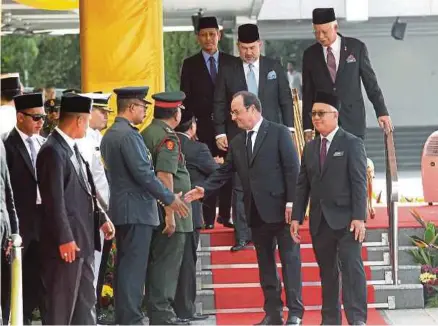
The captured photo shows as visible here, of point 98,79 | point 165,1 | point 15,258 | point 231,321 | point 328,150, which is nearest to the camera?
point 15,258

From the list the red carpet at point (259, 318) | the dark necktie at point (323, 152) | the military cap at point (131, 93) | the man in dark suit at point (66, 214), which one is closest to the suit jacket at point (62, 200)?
the man in dark suit at point (66, 214)

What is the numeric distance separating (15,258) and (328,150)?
3150 mm

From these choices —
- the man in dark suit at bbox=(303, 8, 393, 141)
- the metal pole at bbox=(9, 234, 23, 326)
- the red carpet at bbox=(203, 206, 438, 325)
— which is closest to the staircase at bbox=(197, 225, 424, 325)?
the red carpet at bbox=(203, 206, 438, 325)

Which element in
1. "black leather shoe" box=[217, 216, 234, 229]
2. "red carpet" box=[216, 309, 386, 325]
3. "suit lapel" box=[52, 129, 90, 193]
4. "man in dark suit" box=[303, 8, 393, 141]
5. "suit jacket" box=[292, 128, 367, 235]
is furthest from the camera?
"black leather shoe" box=[217, 216, 234, 229]

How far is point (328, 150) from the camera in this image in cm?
1027

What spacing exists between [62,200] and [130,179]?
1682 mm

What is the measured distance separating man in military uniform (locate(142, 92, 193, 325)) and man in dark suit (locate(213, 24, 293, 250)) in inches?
51.5

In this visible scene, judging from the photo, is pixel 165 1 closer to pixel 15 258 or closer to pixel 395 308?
pixel 395 308

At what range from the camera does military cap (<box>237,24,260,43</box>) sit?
1188 cm

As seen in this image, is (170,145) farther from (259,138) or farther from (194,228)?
(194,228)

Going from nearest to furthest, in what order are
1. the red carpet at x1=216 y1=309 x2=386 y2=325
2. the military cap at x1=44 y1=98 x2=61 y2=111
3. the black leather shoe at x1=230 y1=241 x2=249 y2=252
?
the red carpet at x1=216 y1=309 x2=386 y2=325
the military cap at x1=44 y1=98 x2=61 y2=111
the black leather shoe at x1=230 y1=241 x2=249 y2=252

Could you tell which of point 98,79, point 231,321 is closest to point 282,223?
point 231,321

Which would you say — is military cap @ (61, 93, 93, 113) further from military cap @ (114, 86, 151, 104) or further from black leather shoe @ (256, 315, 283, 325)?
black leather shoe @ (256, 315, 283, 325)

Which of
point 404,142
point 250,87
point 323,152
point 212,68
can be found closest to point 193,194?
point 323,152
